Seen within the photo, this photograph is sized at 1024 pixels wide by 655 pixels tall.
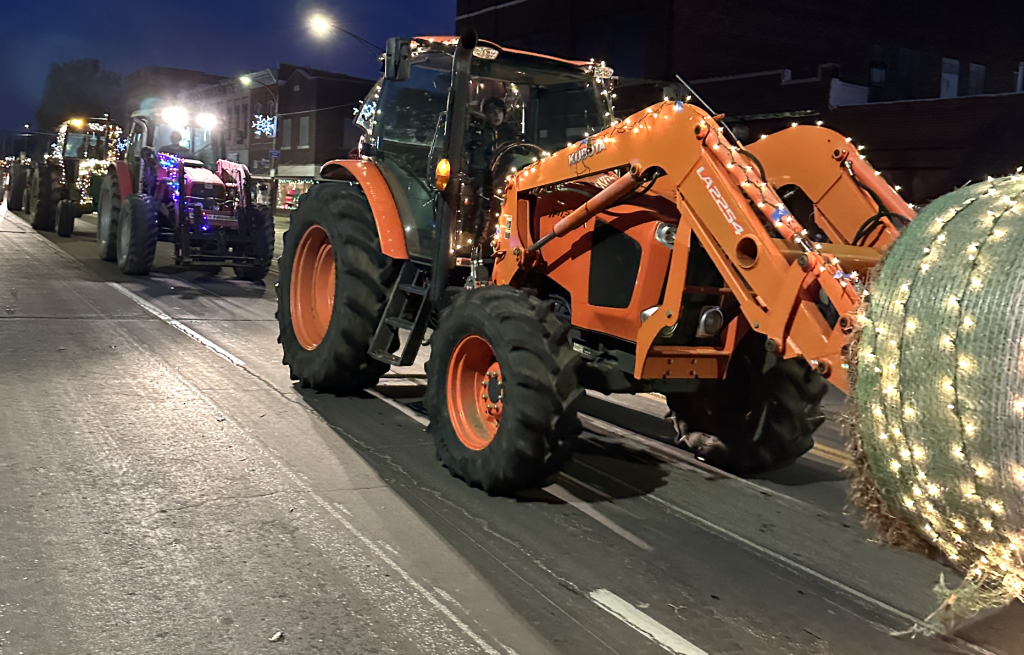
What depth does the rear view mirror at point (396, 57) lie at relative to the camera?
21.6 ft

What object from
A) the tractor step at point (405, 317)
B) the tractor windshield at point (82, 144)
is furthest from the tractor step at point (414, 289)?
the tractor windshield at point (82, 144)

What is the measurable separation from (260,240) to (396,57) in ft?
32.4

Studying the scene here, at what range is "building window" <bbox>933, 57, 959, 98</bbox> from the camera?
106 ft

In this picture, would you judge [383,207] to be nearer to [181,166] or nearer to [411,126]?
[411,126]

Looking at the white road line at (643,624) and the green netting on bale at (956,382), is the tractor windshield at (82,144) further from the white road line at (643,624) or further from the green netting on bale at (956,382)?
the green netting on bale at (956,382)

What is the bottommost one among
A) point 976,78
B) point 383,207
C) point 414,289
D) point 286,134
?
point 414,289

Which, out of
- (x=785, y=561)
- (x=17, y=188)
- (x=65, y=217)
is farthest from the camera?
(x=17, y=188)

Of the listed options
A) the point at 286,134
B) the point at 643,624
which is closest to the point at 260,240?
the point at 643,624

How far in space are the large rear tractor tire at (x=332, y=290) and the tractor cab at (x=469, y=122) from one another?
1.27 feet

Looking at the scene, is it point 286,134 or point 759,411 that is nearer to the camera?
point 759,411

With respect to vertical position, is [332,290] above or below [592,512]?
above

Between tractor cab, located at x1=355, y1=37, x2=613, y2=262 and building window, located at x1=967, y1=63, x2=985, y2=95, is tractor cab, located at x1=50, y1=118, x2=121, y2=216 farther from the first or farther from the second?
building window, located at x1=967, y1=63, x2=985, y2=95

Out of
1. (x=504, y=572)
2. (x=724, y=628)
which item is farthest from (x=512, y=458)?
(x=724, y=628)

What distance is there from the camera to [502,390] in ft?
17.4
